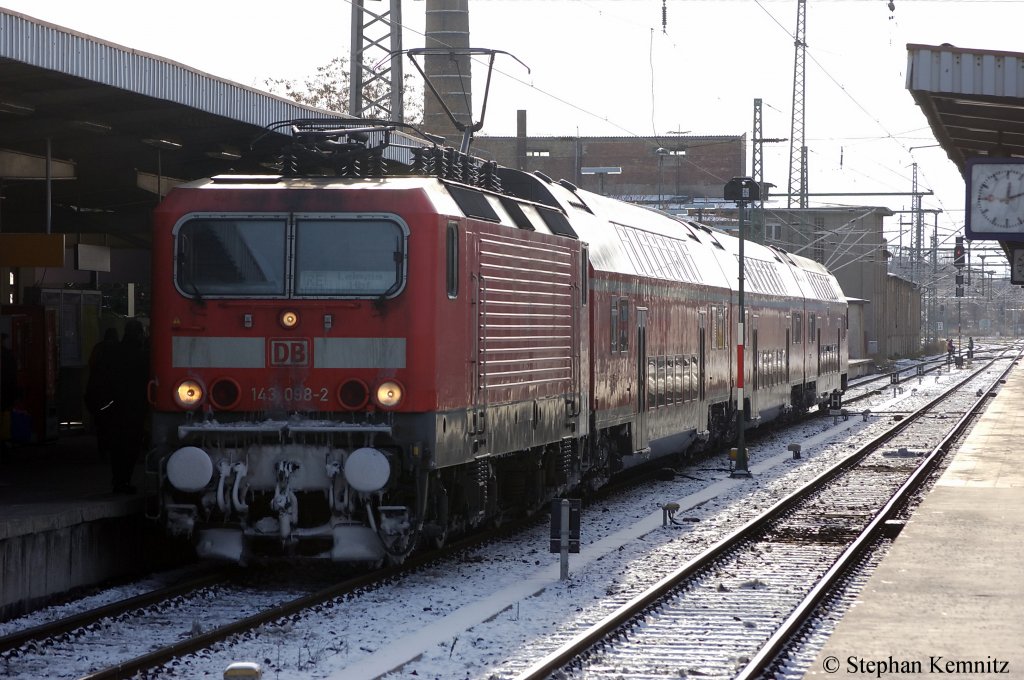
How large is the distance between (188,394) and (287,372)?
0.76 m

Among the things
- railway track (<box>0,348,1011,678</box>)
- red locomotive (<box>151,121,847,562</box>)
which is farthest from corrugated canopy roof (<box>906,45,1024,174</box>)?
railway track (<box>0,348,1011,678</box>)

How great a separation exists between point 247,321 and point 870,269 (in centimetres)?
7549

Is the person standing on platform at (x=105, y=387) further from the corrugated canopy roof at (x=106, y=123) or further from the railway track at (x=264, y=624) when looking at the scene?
the railway track at (x=264, y=624)

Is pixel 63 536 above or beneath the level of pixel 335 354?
beneath

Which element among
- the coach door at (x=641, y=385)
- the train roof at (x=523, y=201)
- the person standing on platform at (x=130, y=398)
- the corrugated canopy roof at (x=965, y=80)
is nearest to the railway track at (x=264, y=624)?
the person standing on platform at (x=130, y=398)

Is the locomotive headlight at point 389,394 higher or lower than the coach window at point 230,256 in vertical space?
lower

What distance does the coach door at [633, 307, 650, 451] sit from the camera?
1769 cm

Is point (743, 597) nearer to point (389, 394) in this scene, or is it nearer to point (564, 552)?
point (564, 552)

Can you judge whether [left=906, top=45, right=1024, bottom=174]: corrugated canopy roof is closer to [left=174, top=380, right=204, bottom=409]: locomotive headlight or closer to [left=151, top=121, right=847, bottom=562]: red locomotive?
[left=151, top=121, right=847, bottom=562]: red locomotive

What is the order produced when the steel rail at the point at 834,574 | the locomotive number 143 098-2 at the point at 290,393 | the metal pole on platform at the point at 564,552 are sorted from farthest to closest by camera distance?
the metal pole on platform at the point at 564,552
the locomotive number 143 098-2 at the point at 290,393
the steel rail at the point at 834,574

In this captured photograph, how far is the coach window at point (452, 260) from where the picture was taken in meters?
11.4

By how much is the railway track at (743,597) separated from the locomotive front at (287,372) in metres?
2.07

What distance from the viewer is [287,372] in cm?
1119

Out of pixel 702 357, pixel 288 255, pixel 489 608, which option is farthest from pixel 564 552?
pixel 702 357
